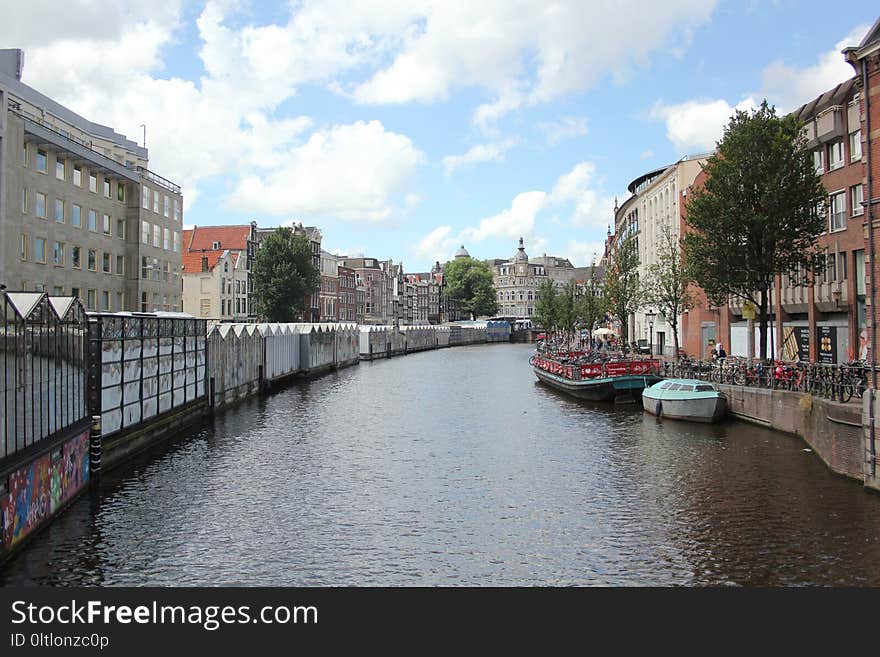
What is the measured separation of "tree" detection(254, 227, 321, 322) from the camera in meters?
93.0

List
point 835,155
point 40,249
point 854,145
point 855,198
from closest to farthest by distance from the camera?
point 854,145
point 855,198
point 835,155
point 40,249

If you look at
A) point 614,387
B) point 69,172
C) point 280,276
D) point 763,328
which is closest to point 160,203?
point 69,172

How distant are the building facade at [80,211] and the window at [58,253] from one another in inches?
2.5

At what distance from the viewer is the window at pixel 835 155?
41.2 m

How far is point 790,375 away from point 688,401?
4966mm

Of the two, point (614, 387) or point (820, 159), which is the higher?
point (820, 159)

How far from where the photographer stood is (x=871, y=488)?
20797mm

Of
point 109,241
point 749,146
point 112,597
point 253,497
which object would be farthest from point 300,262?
point 112,597

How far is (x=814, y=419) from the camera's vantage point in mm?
27234

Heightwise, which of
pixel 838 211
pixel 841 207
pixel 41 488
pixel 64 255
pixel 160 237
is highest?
pixel 160 237

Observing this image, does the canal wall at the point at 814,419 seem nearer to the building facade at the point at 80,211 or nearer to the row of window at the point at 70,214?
the building facade at the point at 80,211

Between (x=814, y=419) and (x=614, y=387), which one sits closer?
(x=814, y=419)

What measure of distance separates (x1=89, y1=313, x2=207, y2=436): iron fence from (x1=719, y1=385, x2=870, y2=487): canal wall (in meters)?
22.1

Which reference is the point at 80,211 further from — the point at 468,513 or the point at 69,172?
the point at 468,513
